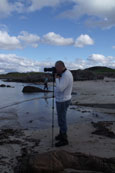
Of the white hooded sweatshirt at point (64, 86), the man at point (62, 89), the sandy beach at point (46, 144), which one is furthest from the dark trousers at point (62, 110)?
the sandy beach at point (46, 144)

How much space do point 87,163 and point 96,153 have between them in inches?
40.0

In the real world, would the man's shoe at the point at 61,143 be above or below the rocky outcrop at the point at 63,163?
below

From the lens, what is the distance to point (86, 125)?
29.8ft

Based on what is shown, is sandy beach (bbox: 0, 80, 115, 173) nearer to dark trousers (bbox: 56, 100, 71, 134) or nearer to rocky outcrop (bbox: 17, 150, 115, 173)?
rocky outcrop (bbox: 17, 150, 115, 173)

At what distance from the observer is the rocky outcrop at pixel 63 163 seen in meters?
4.19

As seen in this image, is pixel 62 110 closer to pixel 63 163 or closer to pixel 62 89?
pixel 62 89

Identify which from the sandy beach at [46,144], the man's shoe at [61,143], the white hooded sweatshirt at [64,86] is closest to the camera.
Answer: the sandy beach at [46,144]

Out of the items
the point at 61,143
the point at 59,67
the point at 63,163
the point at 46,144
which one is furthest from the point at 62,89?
the point at 63,163

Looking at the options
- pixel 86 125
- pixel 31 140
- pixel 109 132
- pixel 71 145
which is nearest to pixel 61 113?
pixel 71 145

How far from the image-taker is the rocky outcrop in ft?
13.8

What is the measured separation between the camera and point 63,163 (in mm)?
4449

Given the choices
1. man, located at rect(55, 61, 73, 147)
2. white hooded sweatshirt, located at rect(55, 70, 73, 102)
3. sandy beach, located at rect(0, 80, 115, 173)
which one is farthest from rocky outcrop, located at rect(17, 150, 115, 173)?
white hooded sweatshirt, located at rect(55, 70, 73, 102)

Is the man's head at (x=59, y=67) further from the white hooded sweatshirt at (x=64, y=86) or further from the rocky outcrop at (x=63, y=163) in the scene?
the rocky outcrop at (x=63, y=163)

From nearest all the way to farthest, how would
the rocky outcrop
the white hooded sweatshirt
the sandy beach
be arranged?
the rocky outcrop < the sandy beach < the white hooded sweatshirt
